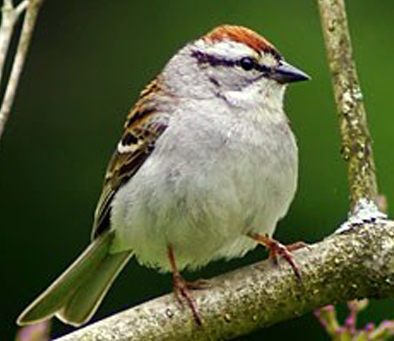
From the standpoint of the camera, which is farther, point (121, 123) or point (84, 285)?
point (121, 123)

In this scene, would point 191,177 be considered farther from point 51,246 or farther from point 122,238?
point 51,246

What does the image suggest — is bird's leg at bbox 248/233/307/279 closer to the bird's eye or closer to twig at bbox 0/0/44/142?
the bird's eye

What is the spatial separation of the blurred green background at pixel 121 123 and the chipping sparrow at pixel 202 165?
1486 mm

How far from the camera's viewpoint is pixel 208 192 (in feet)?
11.9

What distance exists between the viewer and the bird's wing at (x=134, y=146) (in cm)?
381

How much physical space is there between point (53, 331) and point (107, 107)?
1.02 metres

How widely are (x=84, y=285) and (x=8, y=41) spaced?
115cm

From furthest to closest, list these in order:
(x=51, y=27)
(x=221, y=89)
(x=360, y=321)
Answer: (x=51, y=27) < (x=360, y=321) < (x=221, y=89)

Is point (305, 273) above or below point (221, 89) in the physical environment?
below

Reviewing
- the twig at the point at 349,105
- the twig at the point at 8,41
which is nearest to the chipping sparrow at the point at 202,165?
the twig at the point at 349,105

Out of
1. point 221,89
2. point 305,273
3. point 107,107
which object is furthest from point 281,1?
point 305,273

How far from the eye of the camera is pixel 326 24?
11.6 ft

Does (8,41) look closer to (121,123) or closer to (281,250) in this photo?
(281,250)

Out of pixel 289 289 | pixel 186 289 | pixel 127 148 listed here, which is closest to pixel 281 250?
pixel 289 289
